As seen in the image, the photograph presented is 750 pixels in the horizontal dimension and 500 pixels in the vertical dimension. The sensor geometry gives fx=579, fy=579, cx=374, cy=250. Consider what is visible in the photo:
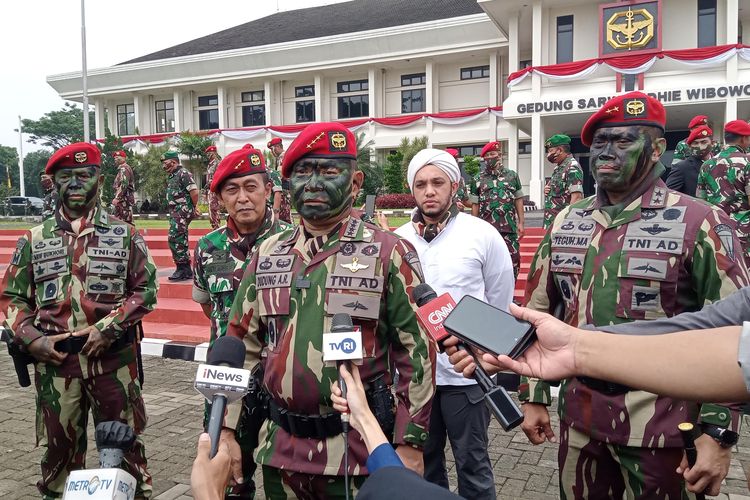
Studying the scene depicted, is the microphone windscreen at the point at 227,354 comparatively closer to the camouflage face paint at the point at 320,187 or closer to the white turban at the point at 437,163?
the camouflage face paint at the point at 320,187

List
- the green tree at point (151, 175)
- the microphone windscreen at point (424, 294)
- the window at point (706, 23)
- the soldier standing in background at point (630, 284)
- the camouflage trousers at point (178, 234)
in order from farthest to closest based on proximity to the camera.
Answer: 1. the green tree at point (151, 175)
2. the window at point (706, 23)
3. the camouflage trousers at point (178, 234)
4. the soldier standing in background at point (630, 284)
5. the microphone windscreen at point (424, 294)

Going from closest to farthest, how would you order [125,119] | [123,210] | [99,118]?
[123,210], [99,118], [125,119]

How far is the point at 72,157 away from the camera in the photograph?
3754 mm

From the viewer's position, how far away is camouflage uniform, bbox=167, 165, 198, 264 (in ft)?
32.5

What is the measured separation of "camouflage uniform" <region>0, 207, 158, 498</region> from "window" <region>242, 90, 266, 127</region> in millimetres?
36242

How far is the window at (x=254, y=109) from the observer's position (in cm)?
A: 3884

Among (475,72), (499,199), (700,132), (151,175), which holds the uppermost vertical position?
(475,72)

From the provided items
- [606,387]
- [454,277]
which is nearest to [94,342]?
[454,277]

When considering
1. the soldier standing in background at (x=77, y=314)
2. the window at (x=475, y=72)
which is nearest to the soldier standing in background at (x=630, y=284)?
the soldier standing in background at (x=77, y=314)

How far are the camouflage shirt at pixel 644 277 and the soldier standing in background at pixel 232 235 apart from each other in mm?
1880

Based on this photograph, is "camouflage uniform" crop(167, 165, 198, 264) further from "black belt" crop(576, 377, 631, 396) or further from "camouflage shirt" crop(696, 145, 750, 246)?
"black belt" crop(576, 377, 631, 396)

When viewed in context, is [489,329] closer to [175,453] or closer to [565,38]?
[175,453]

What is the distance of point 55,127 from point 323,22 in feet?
143

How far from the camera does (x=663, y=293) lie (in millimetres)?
2430
